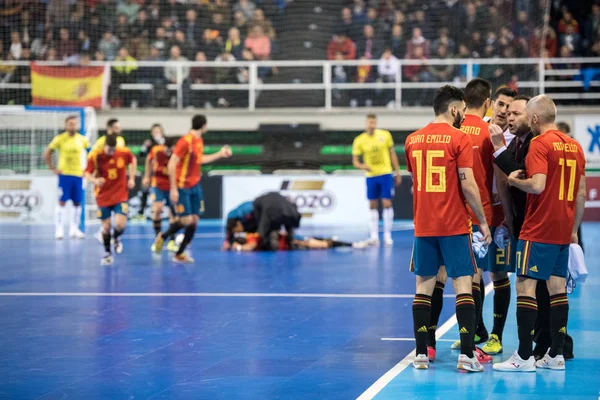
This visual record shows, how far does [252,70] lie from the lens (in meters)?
26.4

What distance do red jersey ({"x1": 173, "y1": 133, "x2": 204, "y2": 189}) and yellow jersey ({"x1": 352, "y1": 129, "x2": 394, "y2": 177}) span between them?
457 centimetres

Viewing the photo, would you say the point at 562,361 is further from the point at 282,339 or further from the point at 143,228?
the point at 143,228

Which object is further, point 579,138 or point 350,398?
point 579,138

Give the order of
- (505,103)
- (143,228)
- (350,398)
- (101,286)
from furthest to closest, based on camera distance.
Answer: (143,228) → (101,286) → (505,103) → (350,398)

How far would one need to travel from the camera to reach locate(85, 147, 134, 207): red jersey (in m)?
15.3

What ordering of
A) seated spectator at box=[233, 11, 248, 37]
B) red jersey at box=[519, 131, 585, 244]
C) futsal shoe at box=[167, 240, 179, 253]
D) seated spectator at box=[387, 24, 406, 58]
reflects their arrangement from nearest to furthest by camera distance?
1. red jersey at box=[519, 131, 585, 244]
2. futsal shoe at box=[167, 240, 179, 253]
3. seated spectator at box=[387, 24, 406, 58]
4. seated spectator at box=[233, 11, 248, 37]

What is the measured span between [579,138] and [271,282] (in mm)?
15107

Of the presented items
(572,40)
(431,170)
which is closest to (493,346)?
(431,170)

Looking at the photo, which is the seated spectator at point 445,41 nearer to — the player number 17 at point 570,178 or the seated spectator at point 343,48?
the seated spectator at point 343,48

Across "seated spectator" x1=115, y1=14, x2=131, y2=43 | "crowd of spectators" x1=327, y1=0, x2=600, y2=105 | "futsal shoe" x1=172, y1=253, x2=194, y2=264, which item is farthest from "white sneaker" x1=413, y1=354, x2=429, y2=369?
"seated spectator" x1=115, y1=14, x2=131, y2=43

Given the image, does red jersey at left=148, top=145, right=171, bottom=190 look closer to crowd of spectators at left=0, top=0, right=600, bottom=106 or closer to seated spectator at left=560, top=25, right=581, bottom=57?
crowd of spectators at left=0, top=0, right=600, bottom=106

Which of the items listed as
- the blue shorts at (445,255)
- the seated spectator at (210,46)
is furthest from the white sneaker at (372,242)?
the seated spectator at (210,46)

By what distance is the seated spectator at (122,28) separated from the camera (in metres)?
27.9

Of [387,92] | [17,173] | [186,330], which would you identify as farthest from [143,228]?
[186,330]
